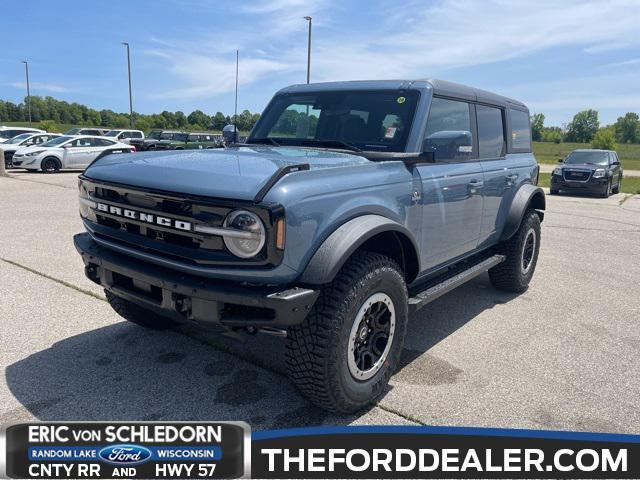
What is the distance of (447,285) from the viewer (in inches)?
152

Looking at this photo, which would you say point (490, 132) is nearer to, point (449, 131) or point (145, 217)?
point (449, 131)

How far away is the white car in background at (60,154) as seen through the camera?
18828 mm

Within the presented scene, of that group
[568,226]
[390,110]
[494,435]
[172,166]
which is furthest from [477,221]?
[568,226]

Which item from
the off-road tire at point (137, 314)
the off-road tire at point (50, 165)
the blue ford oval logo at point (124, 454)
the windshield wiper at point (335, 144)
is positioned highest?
the windshield wiper at point (335, 144)

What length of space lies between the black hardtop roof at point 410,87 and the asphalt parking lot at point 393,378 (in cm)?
197

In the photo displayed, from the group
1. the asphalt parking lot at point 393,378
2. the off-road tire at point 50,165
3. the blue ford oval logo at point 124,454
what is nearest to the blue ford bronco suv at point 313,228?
the asphalt parking lot at point 393,378

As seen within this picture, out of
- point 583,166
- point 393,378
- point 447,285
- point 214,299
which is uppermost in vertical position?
point 583,166

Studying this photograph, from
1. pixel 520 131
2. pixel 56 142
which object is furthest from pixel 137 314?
pixel 56 142

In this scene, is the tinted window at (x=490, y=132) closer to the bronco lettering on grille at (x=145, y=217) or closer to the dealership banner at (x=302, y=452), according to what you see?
the dealership banner at (x=302, y=452)

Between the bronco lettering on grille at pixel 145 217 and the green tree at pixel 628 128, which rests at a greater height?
the green tree at pixel 628 128

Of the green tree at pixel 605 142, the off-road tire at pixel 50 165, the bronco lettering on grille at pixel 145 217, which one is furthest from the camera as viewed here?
the green tree at pixel 605 142

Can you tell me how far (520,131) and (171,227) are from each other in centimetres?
430

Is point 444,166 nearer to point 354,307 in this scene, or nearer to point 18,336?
point 354,307

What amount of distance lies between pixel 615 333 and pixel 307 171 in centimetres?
335
